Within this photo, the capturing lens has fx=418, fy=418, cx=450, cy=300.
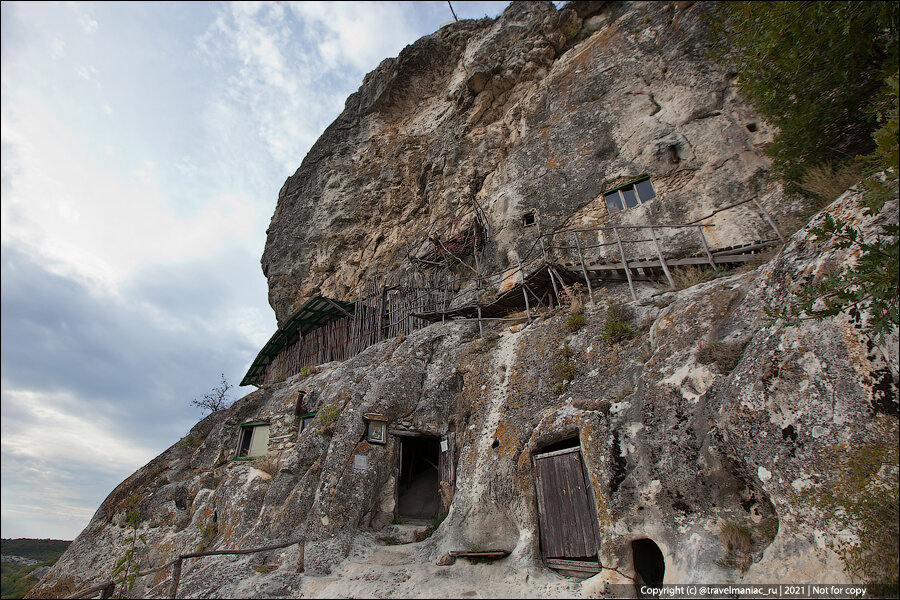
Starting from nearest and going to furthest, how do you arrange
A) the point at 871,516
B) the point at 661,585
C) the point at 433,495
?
the point at 871,516
the point at 661,585
the point at 433,495

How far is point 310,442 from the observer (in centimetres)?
1222

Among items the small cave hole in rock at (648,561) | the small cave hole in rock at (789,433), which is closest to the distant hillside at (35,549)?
the small cave hole in rock at (648,561)

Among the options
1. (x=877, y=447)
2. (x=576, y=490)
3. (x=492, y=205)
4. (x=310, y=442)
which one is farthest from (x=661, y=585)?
(x=492, y=205)

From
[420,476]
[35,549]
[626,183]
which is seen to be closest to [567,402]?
[420,476]

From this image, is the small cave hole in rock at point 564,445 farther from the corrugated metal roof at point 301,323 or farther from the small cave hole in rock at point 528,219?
the corrugated metal roof at point 301,323

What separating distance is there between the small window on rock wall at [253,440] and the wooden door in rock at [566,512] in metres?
11.6

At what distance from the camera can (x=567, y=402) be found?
9.19m

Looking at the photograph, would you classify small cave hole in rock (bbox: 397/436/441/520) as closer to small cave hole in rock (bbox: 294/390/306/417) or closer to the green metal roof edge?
small cave hole in rock (bbox: 294/390/306/417)

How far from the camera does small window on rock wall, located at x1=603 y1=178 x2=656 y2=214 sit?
16.5 meters

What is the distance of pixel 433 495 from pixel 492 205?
13263 millimetres

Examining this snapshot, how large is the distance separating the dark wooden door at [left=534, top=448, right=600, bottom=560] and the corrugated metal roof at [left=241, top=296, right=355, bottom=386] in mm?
15880

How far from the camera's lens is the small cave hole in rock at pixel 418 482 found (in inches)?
518

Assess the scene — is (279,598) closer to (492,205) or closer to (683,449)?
(683,449)

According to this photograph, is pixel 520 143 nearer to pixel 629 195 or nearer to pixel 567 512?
pixel 629 195
